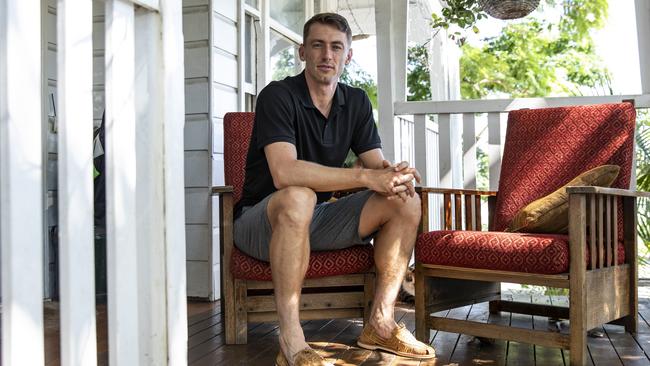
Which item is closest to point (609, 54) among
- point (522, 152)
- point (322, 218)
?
point (522, 152)

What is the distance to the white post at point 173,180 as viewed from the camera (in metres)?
1.68

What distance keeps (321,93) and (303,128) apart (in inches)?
6.4

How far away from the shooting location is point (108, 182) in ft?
5.08

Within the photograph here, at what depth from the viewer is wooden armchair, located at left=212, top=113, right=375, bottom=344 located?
2.64m

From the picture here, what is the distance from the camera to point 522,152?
315 cm

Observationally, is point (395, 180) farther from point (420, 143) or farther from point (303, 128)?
point (420, 143)

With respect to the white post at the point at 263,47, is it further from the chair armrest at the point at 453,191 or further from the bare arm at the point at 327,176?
the bare arm at the point at 327,176

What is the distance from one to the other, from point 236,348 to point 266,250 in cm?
41

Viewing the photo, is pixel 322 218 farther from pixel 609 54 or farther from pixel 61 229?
pixel 609 54

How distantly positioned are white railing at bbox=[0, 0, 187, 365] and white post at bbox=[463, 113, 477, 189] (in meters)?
2.38

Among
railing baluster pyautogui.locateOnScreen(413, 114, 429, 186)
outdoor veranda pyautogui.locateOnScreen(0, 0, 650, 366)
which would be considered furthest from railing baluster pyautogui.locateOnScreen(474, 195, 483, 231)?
railing baluster pyautogui.locateOnScreen(413, 114, 429, 186)

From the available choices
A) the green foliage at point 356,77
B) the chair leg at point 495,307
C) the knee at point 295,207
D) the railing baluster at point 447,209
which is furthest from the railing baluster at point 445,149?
the green foliage at point 356,77

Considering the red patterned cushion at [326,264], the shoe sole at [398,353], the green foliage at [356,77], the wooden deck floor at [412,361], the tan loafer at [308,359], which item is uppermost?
the green foliage at [356,77]

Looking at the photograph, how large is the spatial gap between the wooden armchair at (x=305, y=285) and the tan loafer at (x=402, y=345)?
256 millimetres
